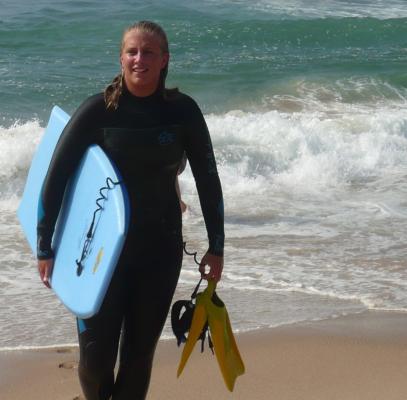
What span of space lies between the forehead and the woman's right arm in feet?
0.70

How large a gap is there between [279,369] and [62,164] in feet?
6.10

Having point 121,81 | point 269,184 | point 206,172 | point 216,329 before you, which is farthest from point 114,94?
point 269,184

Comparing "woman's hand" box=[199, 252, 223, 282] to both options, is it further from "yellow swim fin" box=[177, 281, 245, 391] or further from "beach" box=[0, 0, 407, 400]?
"beach" box=[0, 0, 407, 400]

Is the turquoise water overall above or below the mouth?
below

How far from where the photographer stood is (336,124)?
11.8 m

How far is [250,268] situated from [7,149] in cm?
392

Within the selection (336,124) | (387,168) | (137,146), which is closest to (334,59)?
(336,124)

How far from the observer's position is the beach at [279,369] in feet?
14.0

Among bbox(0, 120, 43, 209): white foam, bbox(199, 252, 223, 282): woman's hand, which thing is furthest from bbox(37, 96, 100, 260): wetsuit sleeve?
bbox(0, 120, 43, 209): white foam

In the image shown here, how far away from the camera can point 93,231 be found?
10.2 feet

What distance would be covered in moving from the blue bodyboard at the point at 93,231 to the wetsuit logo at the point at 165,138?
0.18 m

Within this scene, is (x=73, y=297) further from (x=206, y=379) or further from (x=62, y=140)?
(x=206, y=379)

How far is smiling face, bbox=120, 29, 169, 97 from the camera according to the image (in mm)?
3084

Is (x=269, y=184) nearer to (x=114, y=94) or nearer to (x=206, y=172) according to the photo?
(x=206, y=172)
